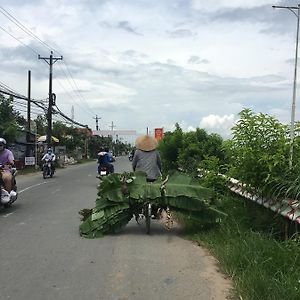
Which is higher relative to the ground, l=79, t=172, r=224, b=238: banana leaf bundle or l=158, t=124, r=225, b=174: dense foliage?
l=158, t=124, r=225, b=174: dense foliage

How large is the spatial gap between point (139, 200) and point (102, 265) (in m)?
2.18

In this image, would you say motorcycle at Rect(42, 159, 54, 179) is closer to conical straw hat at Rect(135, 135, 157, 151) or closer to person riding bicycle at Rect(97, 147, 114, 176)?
person riding bicycle at Rect(97, 147, 114, 176)

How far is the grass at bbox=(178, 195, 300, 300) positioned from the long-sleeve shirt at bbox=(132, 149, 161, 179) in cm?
124

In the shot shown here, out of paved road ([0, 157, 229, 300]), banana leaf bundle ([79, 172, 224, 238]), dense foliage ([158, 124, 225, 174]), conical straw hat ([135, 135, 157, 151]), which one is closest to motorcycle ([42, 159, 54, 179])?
dense foliage ([158, 124, 225, 174])

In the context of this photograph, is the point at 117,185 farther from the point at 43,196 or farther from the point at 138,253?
the point at 43,196

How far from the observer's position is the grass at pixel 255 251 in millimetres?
4990

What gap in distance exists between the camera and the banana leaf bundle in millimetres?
8281

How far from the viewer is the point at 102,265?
254 inches

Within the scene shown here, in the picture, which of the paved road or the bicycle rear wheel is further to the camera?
the bicycle rear wheel

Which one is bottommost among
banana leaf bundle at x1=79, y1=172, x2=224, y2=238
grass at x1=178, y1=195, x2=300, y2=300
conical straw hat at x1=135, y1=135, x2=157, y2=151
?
grass at x1=178, y1=195, x2=300, y2=300

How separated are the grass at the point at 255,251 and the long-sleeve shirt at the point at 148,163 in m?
1.24

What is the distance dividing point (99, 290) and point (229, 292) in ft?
4.71

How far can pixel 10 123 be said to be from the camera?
95.9ft

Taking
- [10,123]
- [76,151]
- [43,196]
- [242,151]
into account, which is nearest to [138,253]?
[242,151]
